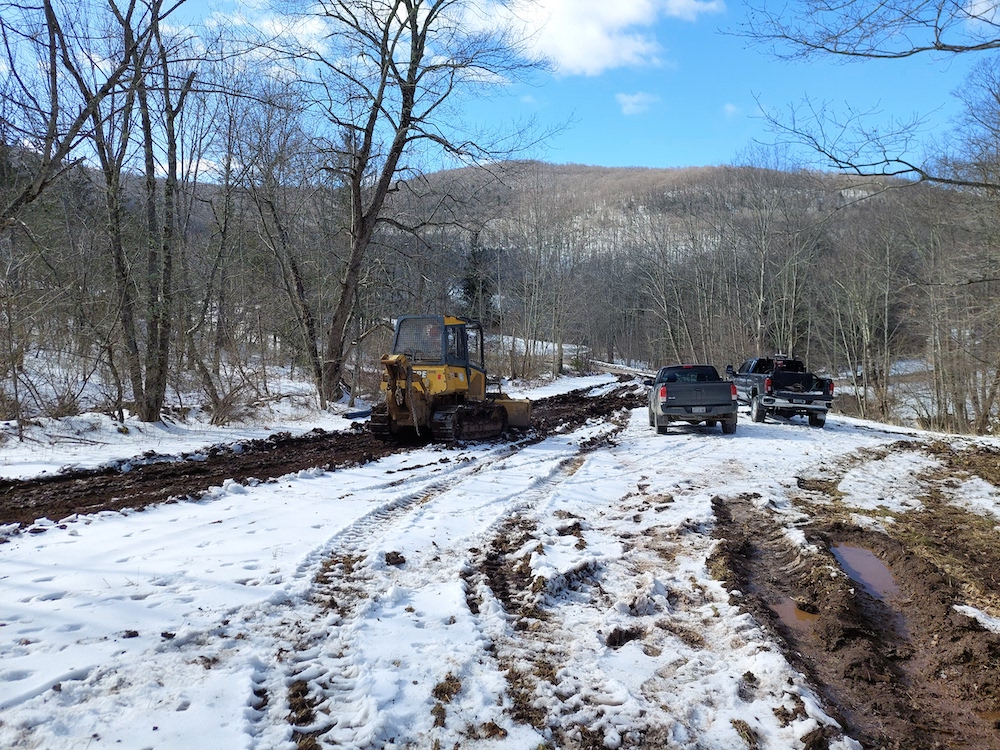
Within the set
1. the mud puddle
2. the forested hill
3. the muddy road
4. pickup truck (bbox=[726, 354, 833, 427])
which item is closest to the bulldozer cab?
the muddy road

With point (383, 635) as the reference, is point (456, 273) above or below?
above

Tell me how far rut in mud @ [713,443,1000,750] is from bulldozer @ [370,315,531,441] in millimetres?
6322

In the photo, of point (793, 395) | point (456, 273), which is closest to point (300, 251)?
point (456, 273)

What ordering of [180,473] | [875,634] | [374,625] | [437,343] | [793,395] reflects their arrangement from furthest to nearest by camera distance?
[793,395] → [437,343] → [180,473] → [875,634] → [374,625]

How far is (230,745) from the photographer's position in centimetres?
293

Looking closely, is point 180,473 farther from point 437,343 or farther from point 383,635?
point 383,635

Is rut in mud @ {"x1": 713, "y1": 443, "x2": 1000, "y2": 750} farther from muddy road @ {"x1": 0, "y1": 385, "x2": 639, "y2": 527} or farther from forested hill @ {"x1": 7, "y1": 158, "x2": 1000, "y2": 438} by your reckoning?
muddy road @ {"x1": 0, "y1": 385, "x2": 639, "y2": 527}

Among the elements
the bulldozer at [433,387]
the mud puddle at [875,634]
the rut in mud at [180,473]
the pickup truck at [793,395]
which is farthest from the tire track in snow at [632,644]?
the pickup truck at [793,395]

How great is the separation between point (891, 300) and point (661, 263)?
16.3 m

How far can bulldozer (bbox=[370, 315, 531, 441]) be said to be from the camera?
1260 centimetres

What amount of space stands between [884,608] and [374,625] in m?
4.03

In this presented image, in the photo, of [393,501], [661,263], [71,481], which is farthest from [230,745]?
[661,263]

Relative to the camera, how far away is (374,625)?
14.1ft

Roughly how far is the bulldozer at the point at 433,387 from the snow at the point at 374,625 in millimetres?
4171
